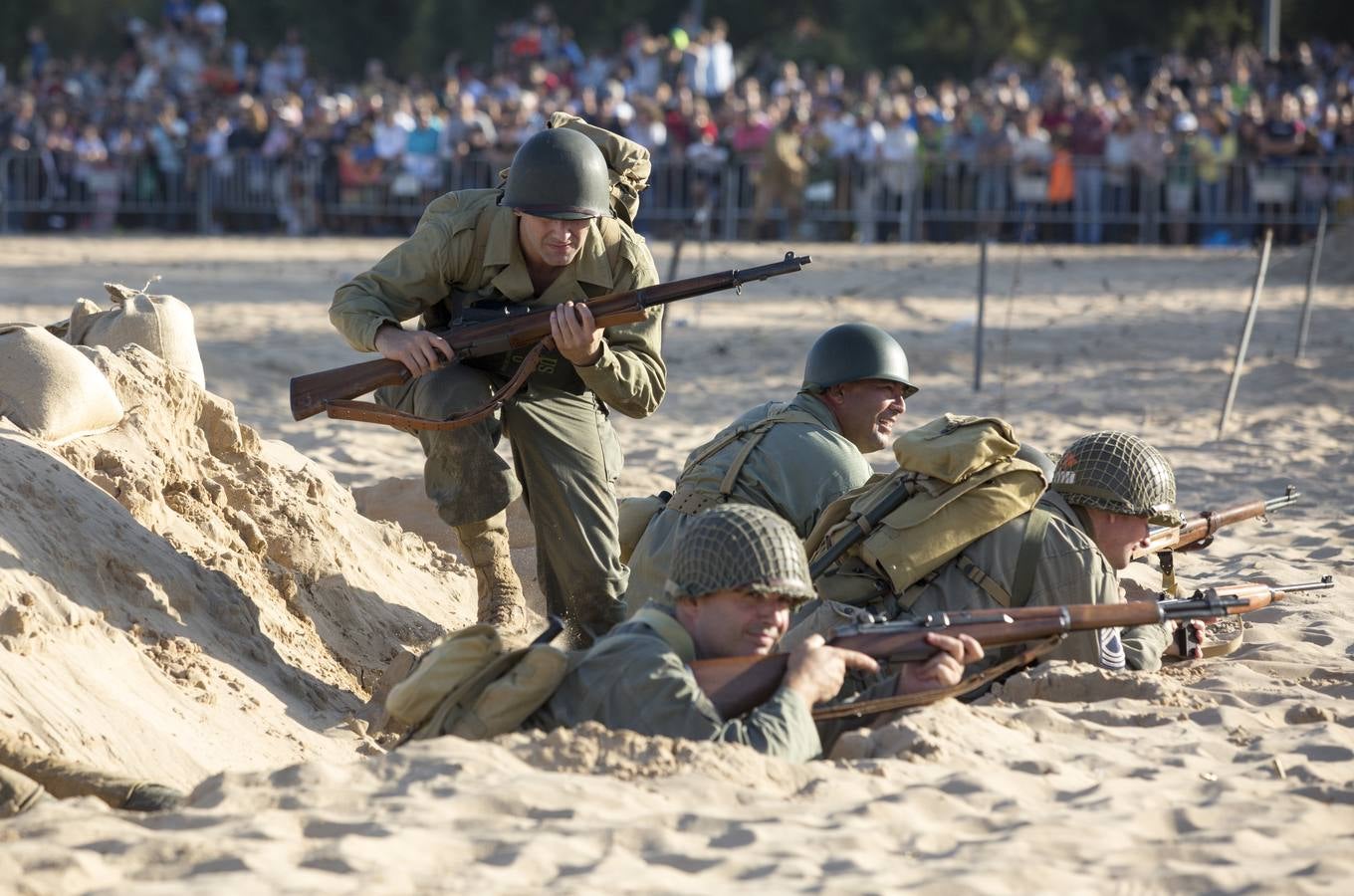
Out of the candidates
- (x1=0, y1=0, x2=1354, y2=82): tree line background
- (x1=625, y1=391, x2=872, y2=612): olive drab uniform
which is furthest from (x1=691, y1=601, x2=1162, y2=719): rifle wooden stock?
(x1=0, y1=0, x2=1354, y2=82): tree line background

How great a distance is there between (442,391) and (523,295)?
0.49 meters

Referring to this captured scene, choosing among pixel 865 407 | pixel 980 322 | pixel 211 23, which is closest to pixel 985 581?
pixel 865 407

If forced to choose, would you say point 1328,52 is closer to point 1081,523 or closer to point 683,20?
point 683,20

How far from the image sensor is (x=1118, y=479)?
609 cm

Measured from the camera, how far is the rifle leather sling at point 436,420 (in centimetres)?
666

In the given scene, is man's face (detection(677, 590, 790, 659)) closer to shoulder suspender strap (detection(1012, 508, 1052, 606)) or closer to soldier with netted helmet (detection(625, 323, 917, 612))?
shoulder suspender strap (detection(1012, 508, 1052, 606))

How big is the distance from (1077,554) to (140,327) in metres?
4.20

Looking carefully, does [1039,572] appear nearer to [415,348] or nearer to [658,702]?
[658,702]

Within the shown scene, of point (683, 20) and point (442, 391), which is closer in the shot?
point (442, 391)

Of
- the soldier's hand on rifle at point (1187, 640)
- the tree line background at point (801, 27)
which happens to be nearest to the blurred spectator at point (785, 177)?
the tree line background at point (801, 27)

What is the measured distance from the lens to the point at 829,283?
19.1 meters

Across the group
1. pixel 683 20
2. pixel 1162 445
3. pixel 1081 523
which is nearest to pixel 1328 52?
pixel 683 20

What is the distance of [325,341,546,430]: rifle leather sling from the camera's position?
6.66 m

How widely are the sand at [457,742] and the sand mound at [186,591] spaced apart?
0.01 m
